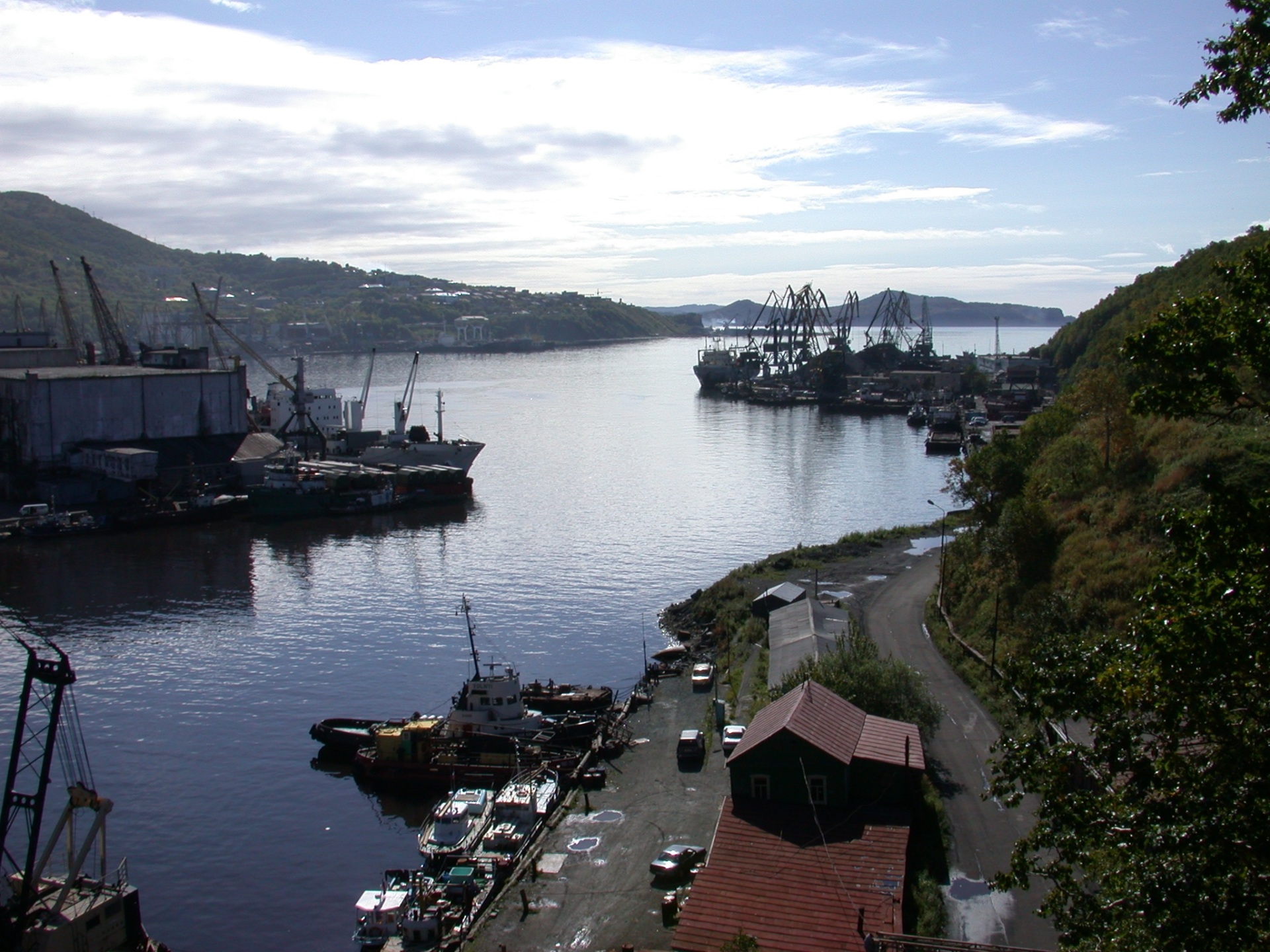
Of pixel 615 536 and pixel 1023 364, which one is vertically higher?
pixel 1023 364

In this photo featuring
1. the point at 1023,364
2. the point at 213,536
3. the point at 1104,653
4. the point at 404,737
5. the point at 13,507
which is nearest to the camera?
the point at 1104,653

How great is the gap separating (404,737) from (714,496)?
20632mm

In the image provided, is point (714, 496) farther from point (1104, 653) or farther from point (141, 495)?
point (1104, 653)

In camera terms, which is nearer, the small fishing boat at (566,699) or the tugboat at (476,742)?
the tugboat at (476,742)

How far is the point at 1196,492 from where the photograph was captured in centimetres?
1385

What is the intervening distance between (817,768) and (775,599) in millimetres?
8642

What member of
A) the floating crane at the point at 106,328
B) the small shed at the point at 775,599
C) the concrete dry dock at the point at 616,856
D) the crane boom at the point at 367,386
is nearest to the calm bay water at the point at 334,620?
the small shed at the point at 775,599

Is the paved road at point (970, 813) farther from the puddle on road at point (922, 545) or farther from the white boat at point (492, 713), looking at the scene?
the puddle on road at point (922, 545)

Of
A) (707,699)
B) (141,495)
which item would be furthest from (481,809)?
(141,495)

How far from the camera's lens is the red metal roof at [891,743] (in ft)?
32.7

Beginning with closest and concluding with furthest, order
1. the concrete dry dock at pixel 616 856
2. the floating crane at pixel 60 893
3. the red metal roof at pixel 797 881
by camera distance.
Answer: the red metal roof at pixel 797 881, the concrete dry dock at pixel 616 856, the floating crane at pixel 60 893

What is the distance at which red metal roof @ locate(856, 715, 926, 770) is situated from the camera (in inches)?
393

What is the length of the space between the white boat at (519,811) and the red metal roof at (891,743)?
3520 millimetres

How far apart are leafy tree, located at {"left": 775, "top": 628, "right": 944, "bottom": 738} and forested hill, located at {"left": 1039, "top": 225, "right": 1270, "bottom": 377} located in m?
12.1
